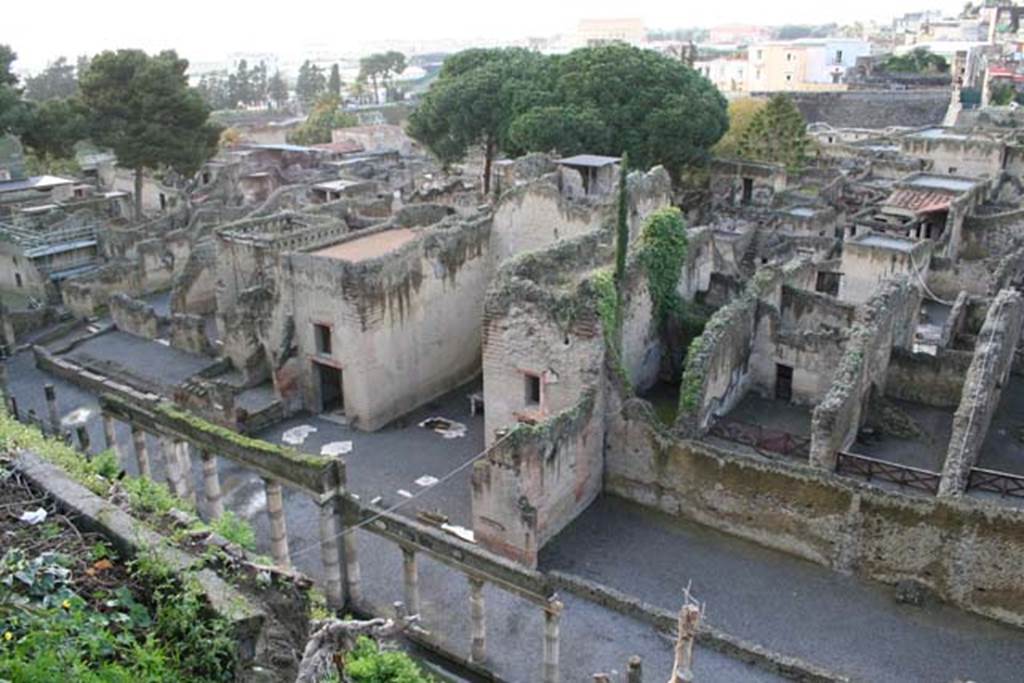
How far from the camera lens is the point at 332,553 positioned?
1762cm

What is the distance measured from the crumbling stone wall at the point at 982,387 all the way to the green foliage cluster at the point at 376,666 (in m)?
13.0

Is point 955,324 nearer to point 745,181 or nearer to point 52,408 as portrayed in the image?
point 745,181

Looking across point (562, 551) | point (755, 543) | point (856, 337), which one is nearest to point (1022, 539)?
point (755, 543)

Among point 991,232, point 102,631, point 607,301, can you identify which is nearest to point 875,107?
point 991,232

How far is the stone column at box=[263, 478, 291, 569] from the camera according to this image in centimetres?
1766

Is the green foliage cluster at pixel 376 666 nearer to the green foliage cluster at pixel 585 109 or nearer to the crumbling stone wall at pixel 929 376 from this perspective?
the crumbling stone wall at pixel 929 376

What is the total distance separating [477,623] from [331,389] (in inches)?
546

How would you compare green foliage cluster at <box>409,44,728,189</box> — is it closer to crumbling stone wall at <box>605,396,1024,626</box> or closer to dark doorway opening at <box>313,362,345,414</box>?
dark doorway opening at <box>313,362,345,414</box>

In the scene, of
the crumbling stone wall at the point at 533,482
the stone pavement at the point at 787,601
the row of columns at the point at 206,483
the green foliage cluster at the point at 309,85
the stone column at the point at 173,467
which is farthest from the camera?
the green foliage cluster at the point at 309,85

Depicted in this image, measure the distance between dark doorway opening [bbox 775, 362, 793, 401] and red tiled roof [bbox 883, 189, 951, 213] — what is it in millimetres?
17914

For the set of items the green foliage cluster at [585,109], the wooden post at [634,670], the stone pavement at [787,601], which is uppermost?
the green foliage cluster at [585,109]

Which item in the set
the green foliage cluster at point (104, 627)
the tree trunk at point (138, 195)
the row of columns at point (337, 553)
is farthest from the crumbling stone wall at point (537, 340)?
the tree trunk at point (138, 195)

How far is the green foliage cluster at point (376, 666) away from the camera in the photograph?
9.94 meters

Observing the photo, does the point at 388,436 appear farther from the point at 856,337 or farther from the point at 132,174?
the point at 132,174
